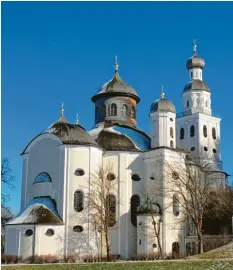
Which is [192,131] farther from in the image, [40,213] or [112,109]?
[40,213]

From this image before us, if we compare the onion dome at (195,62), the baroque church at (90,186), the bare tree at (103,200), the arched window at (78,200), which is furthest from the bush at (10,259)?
the onion dome at (195,62)

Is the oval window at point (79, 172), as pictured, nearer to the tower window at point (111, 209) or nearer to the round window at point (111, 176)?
the round window at point (111, 176)

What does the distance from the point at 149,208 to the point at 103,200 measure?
3.99 m

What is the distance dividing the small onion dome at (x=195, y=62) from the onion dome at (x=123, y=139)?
19.5 metres

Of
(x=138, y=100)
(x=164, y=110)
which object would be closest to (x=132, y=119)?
(x=138, y=100)

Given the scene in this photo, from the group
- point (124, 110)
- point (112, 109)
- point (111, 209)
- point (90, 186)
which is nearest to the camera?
point (90, 186)

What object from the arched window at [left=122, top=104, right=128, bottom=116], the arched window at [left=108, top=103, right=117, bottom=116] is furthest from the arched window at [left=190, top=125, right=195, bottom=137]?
the arched window at [left=108, top=103, right=117, bottom=116]

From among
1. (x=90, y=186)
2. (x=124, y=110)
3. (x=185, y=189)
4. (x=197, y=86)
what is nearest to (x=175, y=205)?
(x=185, y=189)

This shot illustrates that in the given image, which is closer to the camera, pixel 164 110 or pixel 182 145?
pixel 164 110

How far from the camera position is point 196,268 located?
2122 cm

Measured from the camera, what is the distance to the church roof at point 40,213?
4069 centimetres

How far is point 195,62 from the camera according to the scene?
214ft

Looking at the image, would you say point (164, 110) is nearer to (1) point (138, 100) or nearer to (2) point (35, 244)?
(1) point (138, 100)

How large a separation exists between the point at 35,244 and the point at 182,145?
2876cm
